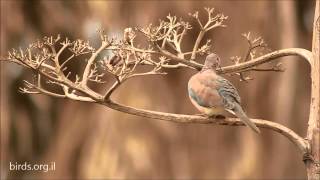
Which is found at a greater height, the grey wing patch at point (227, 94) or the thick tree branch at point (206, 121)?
the grey wing patch at point (227, 94)

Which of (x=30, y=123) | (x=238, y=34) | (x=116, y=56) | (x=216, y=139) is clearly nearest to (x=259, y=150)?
(x=216, y=139)

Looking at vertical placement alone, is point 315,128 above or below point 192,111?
below

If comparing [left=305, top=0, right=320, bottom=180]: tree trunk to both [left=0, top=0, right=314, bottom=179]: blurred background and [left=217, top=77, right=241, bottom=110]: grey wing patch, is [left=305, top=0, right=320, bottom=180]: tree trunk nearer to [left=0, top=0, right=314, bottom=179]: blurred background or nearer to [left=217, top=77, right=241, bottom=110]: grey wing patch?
[left=217, top=77, right=241, bottom=110]: grey wing patch

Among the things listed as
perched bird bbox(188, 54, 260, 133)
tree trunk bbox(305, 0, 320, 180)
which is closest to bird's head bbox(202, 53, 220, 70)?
perched bird bbox(188, 54, 260, 133)

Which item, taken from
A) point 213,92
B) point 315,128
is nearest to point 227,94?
point 213,92

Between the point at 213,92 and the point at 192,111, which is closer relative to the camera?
the point at 213,92

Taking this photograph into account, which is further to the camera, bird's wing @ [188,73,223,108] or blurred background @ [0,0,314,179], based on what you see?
blurred background @ [0,0,314,179]

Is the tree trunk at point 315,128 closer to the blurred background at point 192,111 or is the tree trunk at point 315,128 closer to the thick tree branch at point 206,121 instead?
the thick tree branch at point 206,121

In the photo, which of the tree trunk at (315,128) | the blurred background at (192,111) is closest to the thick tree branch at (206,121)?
the tree trunk at (315,128)

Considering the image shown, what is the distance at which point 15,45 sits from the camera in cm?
246

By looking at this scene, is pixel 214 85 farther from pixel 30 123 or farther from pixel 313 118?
pixel 30 123

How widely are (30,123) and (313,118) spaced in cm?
191

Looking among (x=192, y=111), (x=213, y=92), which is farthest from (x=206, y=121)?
(x=192, y=111)

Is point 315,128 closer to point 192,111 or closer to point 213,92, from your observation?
point 213,92
